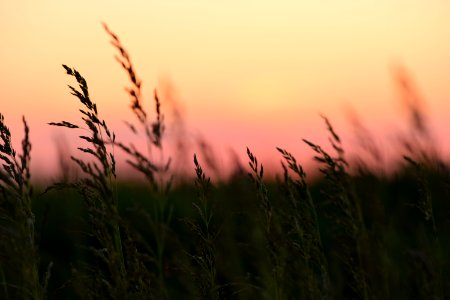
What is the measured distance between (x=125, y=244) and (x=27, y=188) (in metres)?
0.53

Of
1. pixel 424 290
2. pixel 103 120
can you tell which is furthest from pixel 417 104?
pixel 103 120

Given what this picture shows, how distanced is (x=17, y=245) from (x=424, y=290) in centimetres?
223

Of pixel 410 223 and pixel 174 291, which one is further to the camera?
pixel 410 223

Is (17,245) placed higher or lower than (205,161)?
lower

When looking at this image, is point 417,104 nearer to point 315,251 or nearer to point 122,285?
point 315,251

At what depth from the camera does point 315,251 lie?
341 cm

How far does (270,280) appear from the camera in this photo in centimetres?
366

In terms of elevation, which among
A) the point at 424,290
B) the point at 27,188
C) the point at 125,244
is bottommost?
the point at 424,290

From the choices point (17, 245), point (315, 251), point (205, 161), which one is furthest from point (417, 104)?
point (17, 245)

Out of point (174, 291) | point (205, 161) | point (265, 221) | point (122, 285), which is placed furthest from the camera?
point (174, 291)

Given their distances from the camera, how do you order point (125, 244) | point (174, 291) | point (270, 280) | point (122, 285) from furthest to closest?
1. point (174, 291)
2. point (270, 280)
3. point (125, 244)
4. point (122, 285)

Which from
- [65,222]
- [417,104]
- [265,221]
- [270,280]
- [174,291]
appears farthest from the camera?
[65,222]

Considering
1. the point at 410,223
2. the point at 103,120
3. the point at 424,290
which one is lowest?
the point at 424,290

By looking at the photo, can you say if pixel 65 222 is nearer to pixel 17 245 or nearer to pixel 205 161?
pixel 205 161
